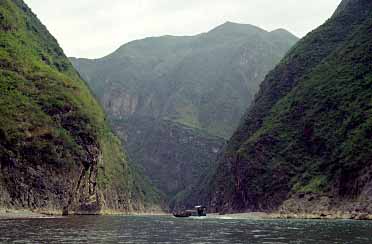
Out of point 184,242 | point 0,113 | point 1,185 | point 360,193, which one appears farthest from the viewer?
point 0,113

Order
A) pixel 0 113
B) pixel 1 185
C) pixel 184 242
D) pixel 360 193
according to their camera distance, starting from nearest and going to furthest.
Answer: pixel 184 242, pixel 360 193, pixel 1 185, pixel 0 113

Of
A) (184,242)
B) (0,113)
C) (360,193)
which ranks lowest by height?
(184,242)

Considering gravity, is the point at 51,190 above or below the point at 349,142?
below

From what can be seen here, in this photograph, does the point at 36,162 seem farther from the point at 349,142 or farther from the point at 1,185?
the point at 349,142

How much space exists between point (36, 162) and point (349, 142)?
3753 inches

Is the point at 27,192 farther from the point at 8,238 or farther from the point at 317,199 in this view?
the point at 8,238

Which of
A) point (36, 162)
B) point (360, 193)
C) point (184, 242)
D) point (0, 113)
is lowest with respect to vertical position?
point (184, 242)

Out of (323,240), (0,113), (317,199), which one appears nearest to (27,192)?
(0,113)

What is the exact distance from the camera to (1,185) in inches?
7077

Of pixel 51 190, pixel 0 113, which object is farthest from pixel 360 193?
pixel 0 113

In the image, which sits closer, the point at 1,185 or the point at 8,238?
the point at 8,238

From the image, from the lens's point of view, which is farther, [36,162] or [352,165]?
[36,162]

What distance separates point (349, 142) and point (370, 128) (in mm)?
9786

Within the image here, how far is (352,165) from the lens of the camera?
178 m
